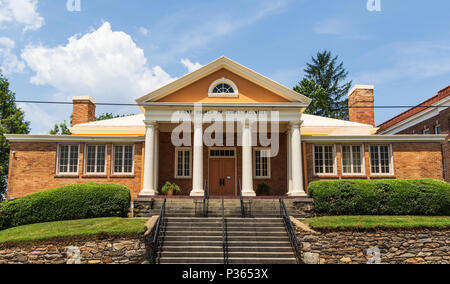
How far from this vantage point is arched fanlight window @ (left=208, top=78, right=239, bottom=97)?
74.6 feet

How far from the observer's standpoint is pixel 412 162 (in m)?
23.9

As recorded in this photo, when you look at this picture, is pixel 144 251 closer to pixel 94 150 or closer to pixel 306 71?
pixel 94 150

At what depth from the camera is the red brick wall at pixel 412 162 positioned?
23.8m

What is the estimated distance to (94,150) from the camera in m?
24.2

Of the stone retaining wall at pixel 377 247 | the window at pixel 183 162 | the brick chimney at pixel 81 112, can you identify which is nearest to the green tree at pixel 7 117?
the brick chimney at pixel 81 112

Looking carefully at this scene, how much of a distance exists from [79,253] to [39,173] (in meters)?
10.9

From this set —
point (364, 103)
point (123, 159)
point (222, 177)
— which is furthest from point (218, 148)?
point (364, 103)

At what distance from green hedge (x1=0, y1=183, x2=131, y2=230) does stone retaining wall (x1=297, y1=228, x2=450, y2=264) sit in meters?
8.01

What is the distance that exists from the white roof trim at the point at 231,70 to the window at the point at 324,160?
11.3 feet

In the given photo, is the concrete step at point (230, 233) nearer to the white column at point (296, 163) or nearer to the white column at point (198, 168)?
the white column at point (198, 168)

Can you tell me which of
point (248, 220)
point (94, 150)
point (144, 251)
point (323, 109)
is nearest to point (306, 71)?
point (323, 109)

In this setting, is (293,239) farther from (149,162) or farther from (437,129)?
(437,129)

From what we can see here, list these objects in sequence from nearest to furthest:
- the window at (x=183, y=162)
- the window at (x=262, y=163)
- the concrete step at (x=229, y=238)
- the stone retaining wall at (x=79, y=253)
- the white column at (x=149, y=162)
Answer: the stone retaining wall at (x=79, y=253) < the concrete step at (x=229, y=238) < the white column at (x=149, y=162) < the window at (x=183, y=162) < the window at (x=262, y=163)

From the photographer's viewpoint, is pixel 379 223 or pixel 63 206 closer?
pixel 379 223
